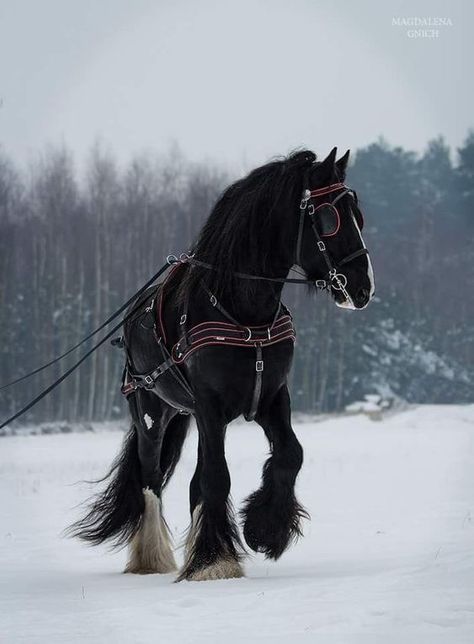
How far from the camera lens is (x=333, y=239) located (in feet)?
20.1

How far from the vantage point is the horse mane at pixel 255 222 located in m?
6.34

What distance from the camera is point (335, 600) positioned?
193 inches

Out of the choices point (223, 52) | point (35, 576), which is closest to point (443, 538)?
point (35, 576)

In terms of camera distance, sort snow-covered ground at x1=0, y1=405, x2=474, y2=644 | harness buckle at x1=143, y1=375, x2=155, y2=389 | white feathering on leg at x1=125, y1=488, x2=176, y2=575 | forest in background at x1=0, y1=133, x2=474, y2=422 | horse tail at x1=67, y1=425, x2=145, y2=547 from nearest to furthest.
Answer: snow-covered ground at x1=0, y1=405, x2=474, y2=644, harness buckle at x1=143, y1=375, x2=155, y2=389, white feathering on leg at x1=125, y1=488, x2=176, y2=575, horse tail at x1=67, y1=425, x2=145, y2=547, forest in background at x1=0, y1=133, x2=474, y2=422

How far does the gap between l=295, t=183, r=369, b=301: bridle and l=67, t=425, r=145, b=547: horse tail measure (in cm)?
239

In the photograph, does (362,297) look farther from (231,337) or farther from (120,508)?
(120,508)

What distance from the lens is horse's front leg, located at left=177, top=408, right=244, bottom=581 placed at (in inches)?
248

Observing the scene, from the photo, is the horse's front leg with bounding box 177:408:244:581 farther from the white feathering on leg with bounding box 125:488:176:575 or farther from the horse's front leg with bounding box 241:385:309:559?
the white feathering on leg with bounding box 125:488:176:575

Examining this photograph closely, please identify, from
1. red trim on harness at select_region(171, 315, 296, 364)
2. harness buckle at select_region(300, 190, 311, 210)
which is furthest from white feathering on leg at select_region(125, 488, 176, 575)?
harness buckle at select_region(300, 190, 311, 210)

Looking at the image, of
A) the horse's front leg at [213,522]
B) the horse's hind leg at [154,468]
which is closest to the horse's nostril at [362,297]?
the horse's front leg at [213,522]

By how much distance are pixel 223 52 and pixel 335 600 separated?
8987 cm

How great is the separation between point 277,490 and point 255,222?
1467 mm

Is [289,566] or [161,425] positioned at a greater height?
[161,425]

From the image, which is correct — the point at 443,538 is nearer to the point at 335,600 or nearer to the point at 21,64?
the point at 335,600
